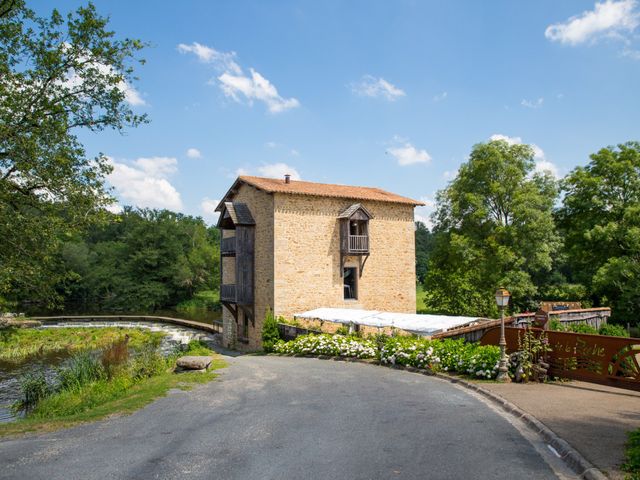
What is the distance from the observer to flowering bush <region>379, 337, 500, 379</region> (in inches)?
467

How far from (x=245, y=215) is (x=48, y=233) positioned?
45.2 ft

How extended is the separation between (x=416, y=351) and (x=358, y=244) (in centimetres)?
1031

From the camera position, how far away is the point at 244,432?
7.42 metres

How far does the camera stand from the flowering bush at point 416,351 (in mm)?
11977

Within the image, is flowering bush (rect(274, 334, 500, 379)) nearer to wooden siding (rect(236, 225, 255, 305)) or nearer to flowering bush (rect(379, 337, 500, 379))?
flowering bush (rect(379, 337, 500, 379))

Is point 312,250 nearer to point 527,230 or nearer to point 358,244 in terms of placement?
point 358,244

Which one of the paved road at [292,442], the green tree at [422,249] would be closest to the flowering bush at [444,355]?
the paved road at [292,442]

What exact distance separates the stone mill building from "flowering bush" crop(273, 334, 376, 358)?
11.5ft

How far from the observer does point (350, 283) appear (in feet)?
81.1

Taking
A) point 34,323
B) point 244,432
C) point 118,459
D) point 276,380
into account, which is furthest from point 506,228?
point 34,323

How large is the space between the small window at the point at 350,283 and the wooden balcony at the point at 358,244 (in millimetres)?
1266

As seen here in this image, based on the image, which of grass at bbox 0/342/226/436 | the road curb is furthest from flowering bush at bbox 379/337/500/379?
grass at bbox 0/342/226/436

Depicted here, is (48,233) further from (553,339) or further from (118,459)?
(553,339)

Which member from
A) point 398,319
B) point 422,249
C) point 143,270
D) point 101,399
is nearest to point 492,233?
point 398,319
